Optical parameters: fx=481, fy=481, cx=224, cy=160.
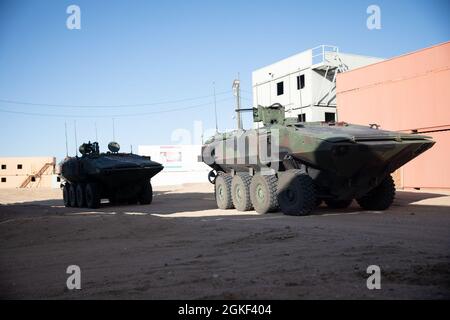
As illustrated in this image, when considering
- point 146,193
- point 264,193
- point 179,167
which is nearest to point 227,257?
point 264,193

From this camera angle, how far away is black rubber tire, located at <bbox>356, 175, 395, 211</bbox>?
1127 centimetres

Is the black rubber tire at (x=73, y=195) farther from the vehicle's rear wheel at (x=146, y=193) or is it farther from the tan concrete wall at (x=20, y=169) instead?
the tan concrete wall at (x=20, y=169)

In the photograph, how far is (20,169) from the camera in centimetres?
4797

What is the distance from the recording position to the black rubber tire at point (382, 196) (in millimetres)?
11266

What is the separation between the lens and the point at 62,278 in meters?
4.87

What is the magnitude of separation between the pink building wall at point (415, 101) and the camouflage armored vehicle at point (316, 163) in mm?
6767

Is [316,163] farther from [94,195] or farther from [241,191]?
[94,195]

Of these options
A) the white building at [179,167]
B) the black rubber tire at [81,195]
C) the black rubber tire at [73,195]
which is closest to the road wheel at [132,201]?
the black rubber tire at [81,195]

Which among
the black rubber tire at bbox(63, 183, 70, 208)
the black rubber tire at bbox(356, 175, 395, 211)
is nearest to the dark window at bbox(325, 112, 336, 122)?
the black rubber tire at bbox(63, 183, 70, 208)

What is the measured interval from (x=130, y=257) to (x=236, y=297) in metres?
2.48

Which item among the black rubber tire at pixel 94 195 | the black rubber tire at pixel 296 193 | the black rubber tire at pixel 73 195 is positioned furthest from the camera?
the black rubber tire at pixel 73 195

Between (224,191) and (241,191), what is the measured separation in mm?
1020

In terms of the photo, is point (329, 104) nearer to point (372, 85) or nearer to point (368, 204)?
point (372, 85)

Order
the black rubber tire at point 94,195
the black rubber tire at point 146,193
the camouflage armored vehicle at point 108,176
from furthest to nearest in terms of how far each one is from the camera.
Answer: the black rubber tire at point 146,193 < the black rubber tire at point 94,195 < the camouflage armored vehicle at point 108,176
